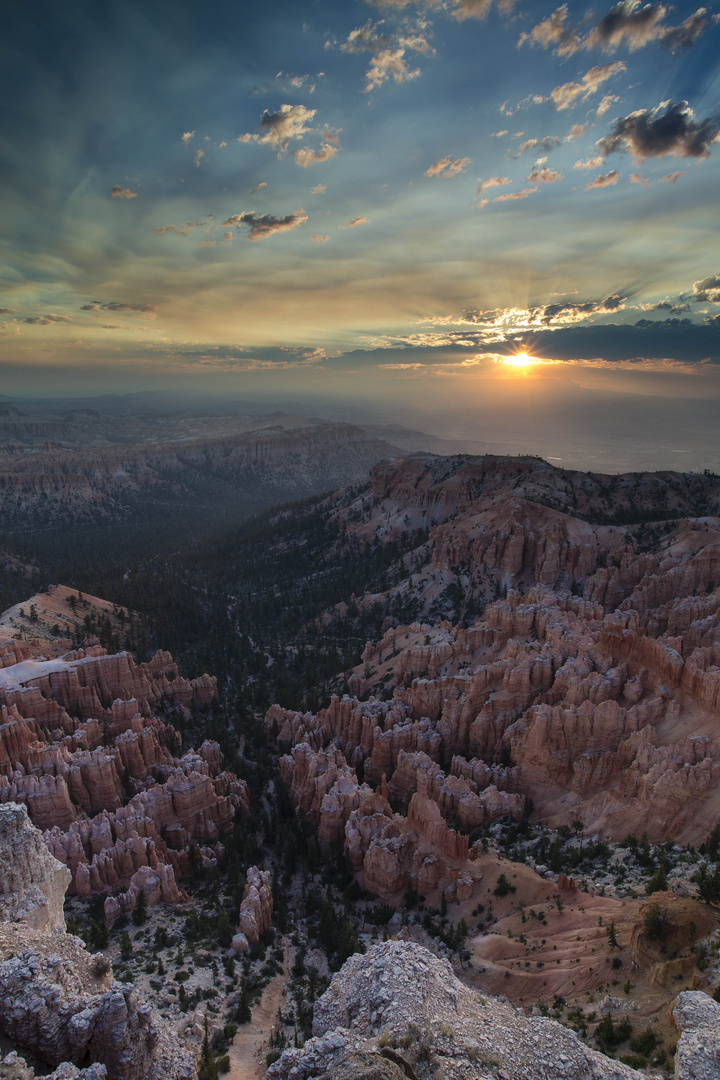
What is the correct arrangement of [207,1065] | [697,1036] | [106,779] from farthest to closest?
[106,779] → [207,1065] → [697,1036]

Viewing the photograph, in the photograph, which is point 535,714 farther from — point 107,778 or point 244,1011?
point 107,778

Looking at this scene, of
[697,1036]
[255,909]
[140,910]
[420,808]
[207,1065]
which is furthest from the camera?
[420,808]

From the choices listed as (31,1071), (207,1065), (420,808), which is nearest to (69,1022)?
(31,1071)

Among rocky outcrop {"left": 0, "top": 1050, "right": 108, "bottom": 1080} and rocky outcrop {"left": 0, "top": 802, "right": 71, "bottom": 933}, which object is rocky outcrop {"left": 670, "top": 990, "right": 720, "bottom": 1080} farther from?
rocky outcrop {"left": 0, "top": 802, "right": 71, "bottom": 933}

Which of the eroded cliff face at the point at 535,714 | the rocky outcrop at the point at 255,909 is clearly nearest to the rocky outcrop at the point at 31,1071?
the rocky outcrop at the point at 255,909

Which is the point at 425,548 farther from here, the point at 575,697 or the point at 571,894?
the point at 571,894

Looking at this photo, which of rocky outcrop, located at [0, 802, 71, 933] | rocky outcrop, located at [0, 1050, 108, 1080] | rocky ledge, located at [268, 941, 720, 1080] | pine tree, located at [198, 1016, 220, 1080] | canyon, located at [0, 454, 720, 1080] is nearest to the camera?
rocky outcrop, located at [0, 1050, 108, 1080]

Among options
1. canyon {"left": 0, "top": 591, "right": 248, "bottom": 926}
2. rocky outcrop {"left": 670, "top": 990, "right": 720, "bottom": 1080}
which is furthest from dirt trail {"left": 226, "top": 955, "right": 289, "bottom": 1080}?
rocky outcrop {"left": 670, "top": 990, "right": 720, "bottom": 1080}

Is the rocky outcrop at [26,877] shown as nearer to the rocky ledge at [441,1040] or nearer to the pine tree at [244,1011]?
the pine tree at [244,1011]
